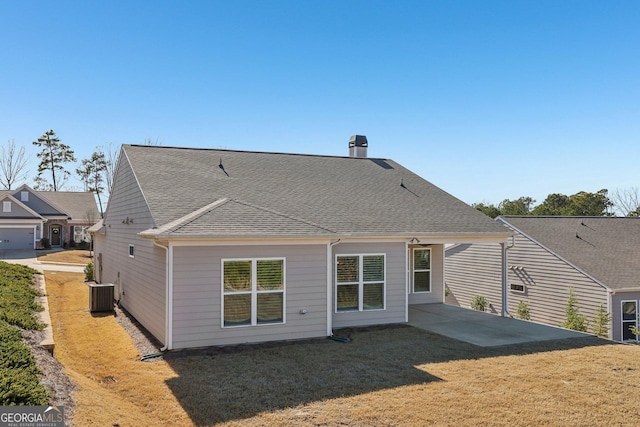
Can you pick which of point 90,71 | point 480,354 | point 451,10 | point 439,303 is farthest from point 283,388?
point 90,71

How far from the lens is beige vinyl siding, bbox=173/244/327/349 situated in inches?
361

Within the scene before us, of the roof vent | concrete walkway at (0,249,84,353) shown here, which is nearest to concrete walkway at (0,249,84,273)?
concrete walkway at (0,249,84,353)

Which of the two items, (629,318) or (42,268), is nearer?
(629,318)

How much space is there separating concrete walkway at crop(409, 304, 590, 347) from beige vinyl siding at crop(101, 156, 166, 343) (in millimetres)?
6882

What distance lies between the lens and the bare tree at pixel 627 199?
5691cm

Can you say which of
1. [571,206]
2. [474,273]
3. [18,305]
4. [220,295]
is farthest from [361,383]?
[571,206]

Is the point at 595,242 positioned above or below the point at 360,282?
above

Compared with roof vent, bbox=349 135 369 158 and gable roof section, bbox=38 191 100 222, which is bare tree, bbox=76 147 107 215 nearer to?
gable roof section, bbox=38 191 100 222

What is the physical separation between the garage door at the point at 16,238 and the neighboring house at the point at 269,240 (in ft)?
80.9

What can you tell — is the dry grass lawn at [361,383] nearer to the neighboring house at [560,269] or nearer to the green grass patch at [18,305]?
the green grass patch at [18,305]

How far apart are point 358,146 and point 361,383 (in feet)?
42.3

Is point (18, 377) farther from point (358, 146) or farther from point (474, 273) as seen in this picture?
point (474, 273)

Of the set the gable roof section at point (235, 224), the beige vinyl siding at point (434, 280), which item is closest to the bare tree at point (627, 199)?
the beige vinyl siding at point (434, 280)

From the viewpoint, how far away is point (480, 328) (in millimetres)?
11828
